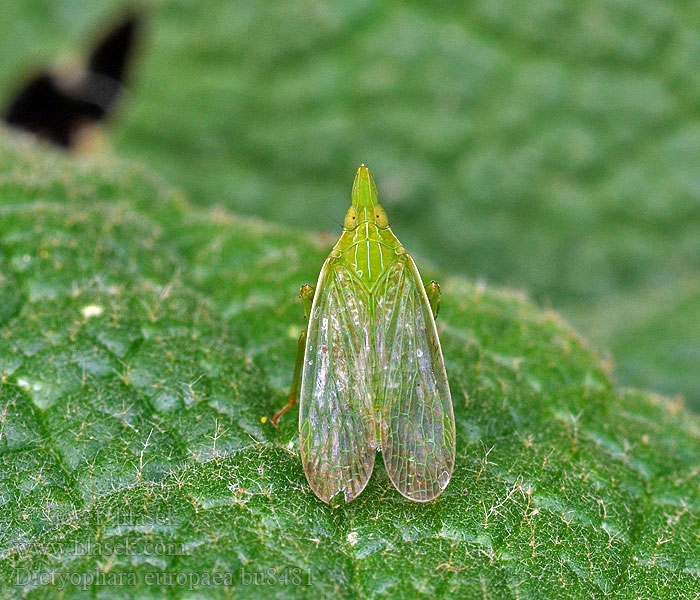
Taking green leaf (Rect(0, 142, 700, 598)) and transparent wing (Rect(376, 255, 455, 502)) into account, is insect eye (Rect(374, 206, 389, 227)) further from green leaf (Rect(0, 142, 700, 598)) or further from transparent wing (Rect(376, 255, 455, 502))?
green leaf (Rect(0, 142, 700, 598))

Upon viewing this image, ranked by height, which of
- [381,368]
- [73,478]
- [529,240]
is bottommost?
[529,240]

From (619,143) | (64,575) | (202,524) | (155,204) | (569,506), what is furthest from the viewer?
(619,143)

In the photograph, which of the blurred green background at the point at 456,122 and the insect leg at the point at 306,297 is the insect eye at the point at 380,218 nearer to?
the insect leg at the point at 306,297

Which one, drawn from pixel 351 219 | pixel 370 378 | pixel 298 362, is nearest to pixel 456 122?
pixel 351 219

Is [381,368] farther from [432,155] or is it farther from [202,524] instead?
[432,155]

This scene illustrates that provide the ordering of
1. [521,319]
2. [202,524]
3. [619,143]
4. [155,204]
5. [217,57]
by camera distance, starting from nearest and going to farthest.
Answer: [202,524], [521,319], [155,204], [619,143], [217,57]

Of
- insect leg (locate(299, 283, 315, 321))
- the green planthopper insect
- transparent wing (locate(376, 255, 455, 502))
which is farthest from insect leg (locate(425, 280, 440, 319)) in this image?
insect leg (locate(299, 283, 315, 321))

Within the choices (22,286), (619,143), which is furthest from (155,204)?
(619,143)
